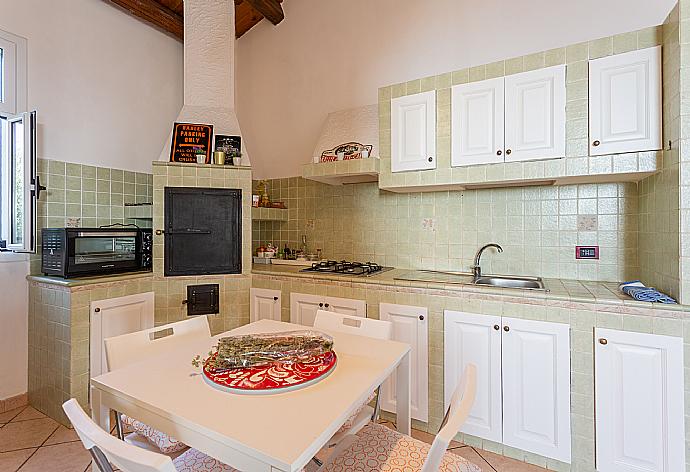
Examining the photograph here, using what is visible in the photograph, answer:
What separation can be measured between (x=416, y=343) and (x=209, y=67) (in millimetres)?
2812

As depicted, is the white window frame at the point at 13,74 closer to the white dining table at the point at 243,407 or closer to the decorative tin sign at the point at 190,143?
the decorative tin sign at the point at 190,143

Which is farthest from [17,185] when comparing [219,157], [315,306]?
[315,306]

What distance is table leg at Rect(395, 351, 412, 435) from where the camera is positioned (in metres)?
1.48

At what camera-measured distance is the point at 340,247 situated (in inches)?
132

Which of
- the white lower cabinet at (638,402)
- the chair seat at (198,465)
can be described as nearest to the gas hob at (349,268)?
the white lower cabinet at (638,402)

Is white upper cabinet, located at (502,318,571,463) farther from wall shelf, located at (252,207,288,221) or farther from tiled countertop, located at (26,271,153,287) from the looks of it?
tiled countertop, located at (26,271,153,287)

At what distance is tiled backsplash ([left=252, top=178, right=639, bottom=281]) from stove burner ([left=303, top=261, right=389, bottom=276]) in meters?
0.17

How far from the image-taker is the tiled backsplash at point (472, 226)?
2.34m

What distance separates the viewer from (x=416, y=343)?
2299 millimetres

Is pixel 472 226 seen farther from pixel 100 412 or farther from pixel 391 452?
pixel 100 412

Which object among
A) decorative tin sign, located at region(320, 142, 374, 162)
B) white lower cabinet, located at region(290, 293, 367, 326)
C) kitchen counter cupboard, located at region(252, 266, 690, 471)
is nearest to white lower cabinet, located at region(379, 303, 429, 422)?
kitchen counter cupboard, located at region(252, 266, 690, 471)

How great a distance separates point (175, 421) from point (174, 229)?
81.4 inches

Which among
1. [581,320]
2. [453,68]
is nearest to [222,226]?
[453,68]

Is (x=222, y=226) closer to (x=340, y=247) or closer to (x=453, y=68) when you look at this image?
(x=340, y=247)
